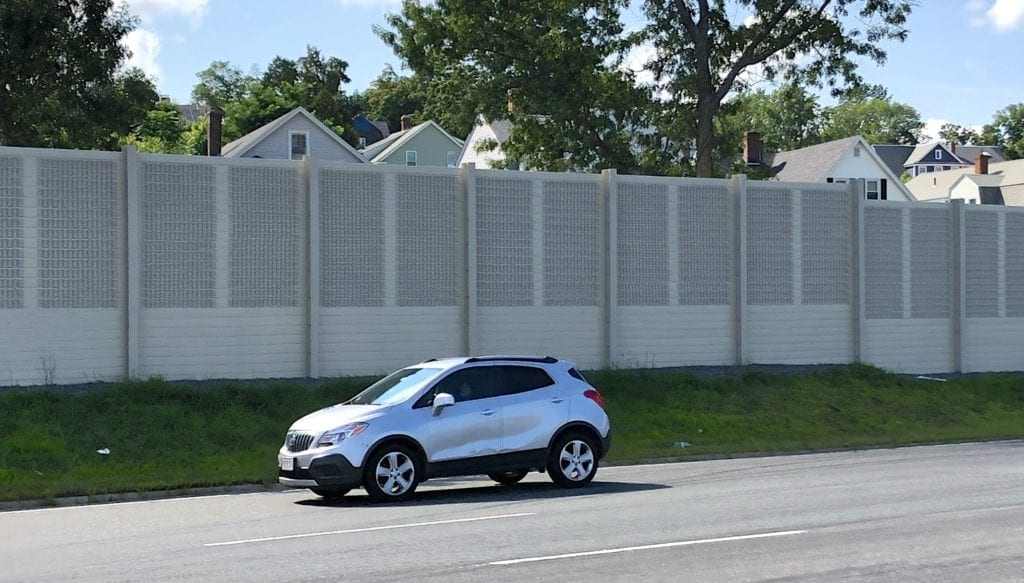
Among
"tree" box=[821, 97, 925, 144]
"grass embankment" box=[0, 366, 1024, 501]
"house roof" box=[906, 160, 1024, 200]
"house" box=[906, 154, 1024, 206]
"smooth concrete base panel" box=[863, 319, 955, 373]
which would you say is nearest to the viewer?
"grass embankment" box=[0, 366, 1024, 501]

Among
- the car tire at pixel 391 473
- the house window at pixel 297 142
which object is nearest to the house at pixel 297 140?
the house window at pixel 297 142

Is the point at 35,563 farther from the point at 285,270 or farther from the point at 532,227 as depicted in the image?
the point at 532,227

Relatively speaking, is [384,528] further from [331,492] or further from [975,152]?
[975,152]

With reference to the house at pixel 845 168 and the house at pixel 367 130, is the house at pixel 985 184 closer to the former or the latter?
the house at pixel 845 168

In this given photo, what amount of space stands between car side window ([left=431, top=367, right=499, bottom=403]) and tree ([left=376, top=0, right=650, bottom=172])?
23.1m

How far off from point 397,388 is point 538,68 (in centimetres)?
2458

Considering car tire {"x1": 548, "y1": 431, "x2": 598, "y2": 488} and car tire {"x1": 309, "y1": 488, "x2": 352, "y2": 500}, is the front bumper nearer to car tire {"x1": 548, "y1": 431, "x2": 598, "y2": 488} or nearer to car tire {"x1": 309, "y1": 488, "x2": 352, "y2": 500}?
car tire {"x1": 309, "y1": 488, "x2": 352, "y2": 500}

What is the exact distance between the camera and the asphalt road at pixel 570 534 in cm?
1070

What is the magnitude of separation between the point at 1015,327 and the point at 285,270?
1995 cm

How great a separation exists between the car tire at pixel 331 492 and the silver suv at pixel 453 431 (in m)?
0.02

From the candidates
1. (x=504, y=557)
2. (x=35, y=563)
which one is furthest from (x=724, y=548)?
(x=35, y=563)

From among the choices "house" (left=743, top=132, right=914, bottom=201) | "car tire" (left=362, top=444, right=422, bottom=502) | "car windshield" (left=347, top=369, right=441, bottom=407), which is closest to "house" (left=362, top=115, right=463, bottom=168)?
"house" (left=743, top=132, right=914, bottom=201)

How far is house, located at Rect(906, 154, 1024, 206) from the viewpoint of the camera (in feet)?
259

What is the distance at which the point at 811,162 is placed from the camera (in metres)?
70.1
